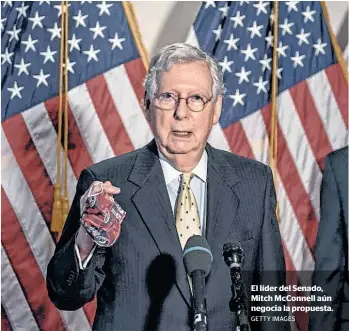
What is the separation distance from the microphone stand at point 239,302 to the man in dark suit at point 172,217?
0.60 metres

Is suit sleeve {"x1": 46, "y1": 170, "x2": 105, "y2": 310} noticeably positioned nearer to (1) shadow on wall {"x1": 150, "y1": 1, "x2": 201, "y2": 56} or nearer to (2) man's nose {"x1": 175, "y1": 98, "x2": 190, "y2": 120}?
(2) man's nose {"x1": 175, "y1": 98, "x2": 190, "y2": 120}

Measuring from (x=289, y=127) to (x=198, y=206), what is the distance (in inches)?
18.2

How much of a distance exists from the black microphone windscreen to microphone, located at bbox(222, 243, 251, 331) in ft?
0.13

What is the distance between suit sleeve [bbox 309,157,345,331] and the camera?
2.06 metres

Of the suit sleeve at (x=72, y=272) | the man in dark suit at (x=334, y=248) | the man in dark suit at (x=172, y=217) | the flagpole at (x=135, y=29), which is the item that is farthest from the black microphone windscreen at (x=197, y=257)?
the flagpole at (x=135, y=29)

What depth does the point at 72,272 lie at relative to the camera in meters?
1.67

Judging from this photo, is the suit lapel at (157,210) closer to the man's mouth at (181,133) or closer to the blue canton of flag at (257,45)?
the man's mouth at (181,133)

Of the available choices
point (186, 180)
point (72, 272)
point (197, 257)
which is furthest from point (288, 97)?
point (197, 257)

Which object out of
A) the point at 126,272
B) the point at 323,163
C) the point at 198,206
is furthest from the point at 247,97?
the point at 126,272

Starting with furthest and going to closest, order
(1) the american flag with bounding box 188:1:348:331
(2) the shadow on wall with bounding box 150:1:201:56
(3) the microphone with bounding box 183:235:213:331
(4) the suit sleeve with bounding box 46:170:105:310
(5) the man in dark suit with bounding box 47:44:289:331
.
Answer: (2) the shadow on wall with bounding box 150:1:201:56 → (1) the american flag with bounding box 188:1:348:331 → (5) the man in dark suit with bounding box 47:44:289:331 → (4) the suit sleeve with bounding box 46:170:105:310 → (3) the microphone with bounding box 183:235:213:331

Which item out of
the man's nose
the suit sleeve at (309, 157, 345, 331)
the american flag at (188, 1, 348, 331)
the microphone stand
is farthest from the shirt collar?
the microphone stand

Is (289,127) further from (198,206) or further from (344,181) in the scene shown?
(198,206)

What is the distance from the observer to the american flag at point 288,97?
2168mm

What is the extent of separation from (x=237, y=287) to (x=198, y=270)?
68 mm
